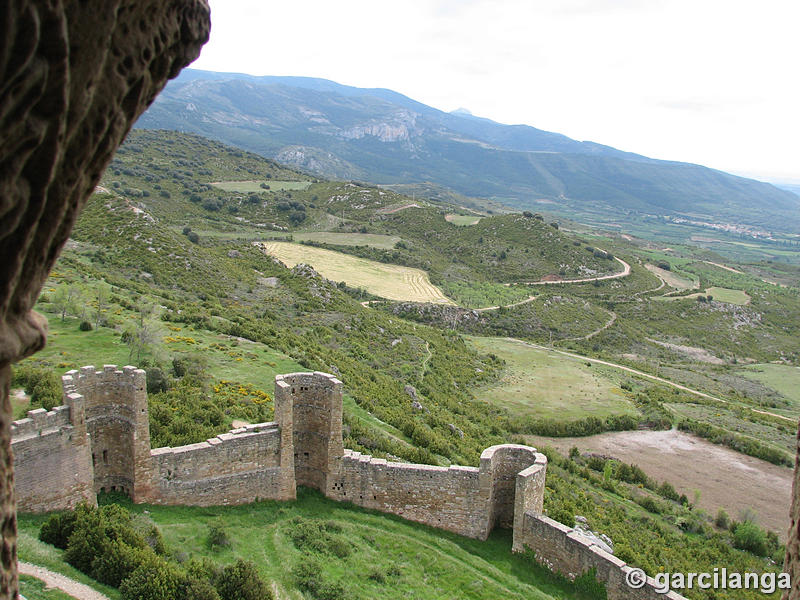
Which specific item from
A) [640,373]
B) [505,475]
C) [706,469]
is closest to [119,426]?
[505,475]

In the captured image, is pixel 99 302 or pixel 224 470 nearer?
pixel 224 470

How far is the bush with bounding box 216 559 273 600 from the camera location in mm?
10797

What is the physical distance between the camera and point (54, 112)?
10.1 ft

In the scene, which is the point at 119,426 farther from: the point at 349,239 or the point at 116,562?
the point at 349,239

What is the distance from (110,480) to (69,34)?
13400 mm

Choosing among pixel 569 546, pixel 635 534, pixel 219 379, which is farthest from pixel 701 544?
pixel 219 379

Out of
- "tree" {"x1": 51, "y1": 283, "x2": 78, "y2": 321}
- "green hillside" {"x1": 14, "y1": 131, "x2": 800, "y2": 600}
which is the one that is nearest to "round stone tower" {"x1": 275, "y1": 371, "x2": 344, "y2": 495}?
"green hillside" {"x1": 14, "y1": 131, "x2": 800, "y2": 600}

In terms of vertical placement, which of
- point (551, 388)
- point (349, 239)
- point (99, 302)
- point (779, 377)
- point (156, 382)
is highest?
point (349, 239)

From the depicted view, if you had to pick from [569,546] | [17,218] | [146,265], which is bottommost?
[569,546]

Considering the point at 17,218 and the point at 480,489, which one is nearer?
the point at 17,218

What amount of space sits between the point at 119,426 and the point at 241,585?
5204 millimetres

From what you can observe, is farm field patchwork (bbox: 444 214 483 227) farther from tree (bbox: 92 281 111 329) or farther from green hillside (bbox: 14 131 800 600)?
tree (bbox: 92 281 111 329)

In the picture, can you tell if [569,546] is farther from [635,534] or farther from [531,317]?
[531,317]

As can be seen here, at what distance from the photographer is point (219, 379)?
21.2 m
